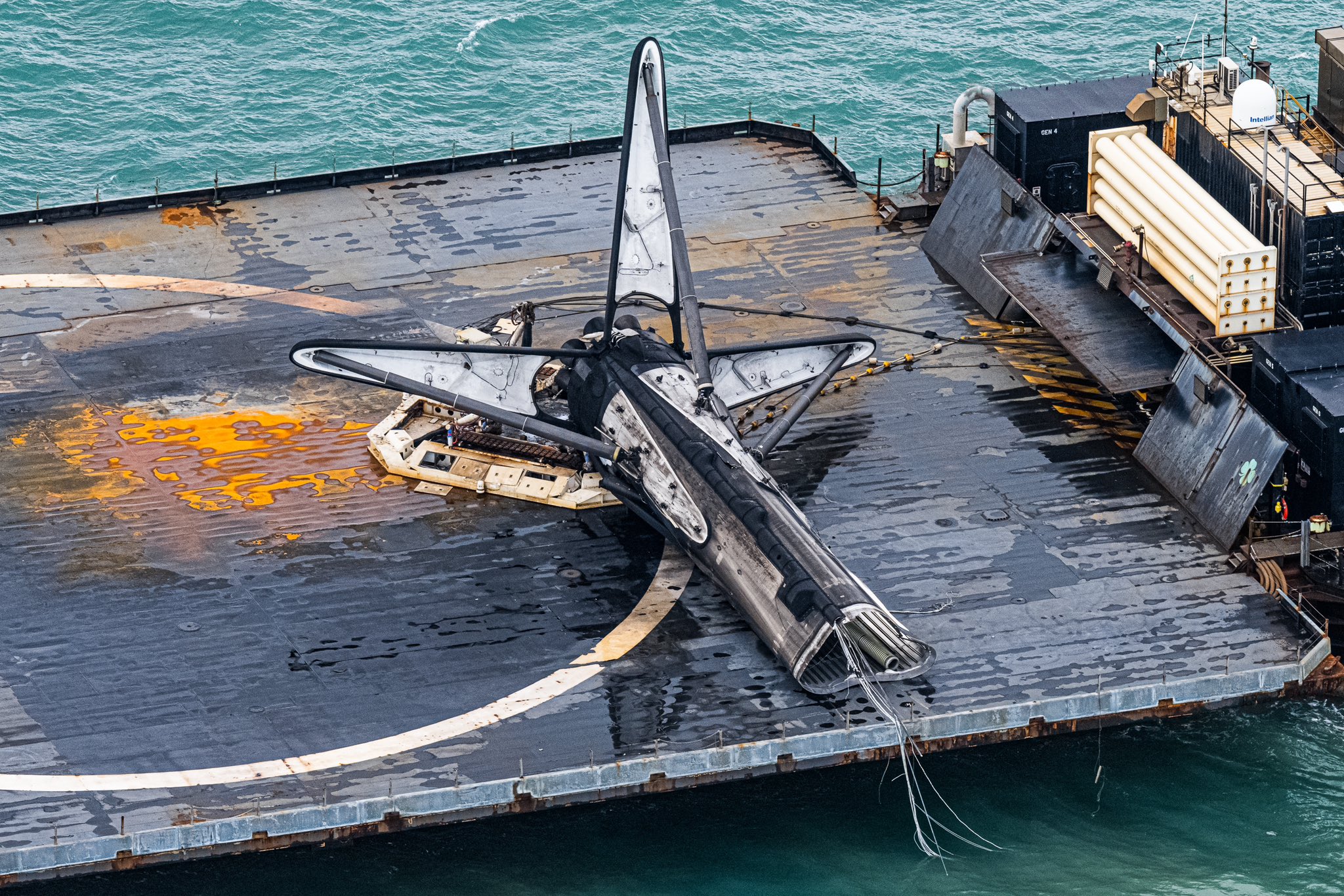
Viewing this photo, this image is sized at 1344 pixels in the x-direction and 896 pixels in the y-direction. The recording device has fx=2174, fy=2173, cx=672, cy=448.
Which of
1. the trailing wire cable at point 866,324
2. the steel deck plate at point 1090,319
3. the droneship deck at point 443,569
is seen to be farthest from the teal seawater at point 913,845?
the trailing wire cable at point 866,324

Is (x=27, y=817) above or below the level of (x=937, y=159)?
below

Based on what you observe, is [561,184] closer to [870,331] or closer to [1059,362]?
[870,331]

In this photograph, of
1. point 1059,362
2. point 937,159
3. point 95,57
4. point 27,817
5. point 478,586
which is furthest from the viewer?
point 95,57

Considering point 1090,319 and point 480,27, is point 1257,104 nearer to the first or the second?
point 1090,319

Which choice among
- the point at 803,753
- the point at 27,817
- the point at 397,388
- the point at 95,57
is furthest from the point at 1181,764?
the point at 95,57

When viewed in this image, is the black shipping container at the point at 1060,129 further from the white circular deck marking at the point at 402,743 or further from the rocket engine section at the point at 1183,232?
the white circular deck marking at the point at 402,743

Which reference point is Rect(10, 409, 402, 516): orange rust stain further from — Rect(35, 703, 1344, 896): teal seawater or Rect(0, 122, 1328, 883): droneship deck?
Rect(35, 703, 1344, 896): teal seawater

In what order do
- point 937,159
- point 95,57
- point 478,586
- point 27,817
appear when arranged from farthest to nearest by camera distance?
point 95,57 → point 937,159 → point 478,586 → point 27,817
